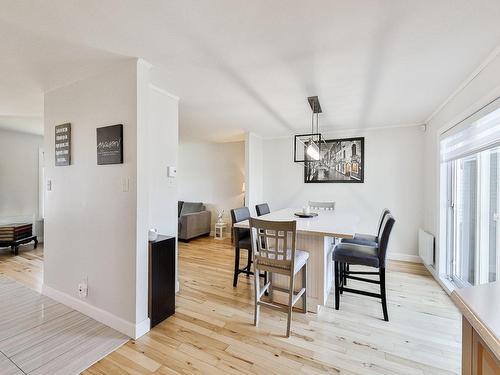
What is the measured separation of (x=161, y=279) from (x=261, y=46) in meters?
2.14

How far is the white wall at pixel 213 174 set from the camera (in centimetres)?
569

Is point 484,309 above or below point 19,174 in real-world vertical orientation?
below

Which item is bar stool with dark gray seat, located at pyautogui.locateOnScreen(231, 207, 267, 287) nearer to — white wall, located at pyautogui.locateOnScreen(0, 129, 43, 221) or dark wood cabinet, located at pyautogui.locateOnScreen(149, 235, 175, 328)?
dark wood cabinet, located at pyautogui.locateOnScreen(149, 235, 175, 328)

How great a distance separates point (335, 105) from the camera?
3.06 metres

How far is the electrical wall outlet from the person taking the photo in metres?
2.25

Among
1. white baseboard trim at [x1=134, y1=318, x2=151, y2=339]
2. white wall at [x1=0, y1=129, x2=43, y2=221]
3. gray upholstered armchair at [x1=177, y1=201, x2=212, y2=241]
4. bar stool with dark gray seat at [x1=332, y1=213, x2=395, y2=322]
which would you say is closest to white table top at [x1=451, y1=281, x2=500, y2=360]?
bar stool with dark gray seat at [x1=332, y1=213, x2=395, y2=322]

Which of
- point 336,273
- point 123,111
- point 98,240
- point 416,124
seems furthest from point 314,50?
point 416,124

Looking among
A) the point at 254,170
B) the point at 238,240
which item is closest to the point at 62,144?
the point at 238,240

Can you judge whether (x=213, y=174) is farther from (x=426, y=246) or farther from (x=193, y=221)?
(x=426, y=246)

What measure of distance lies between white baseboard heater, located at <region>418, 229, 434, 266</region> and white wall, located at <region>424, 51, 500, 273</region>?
0.33 feet

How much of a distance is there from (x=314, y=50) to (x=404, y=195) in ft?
10.9

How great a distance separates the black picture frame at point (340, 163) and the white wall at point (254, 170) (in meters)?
1.00

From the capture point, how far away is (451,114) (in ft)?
9.01

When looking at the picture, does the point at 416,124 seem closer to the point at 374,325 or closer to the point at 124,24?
the point at 374,325
